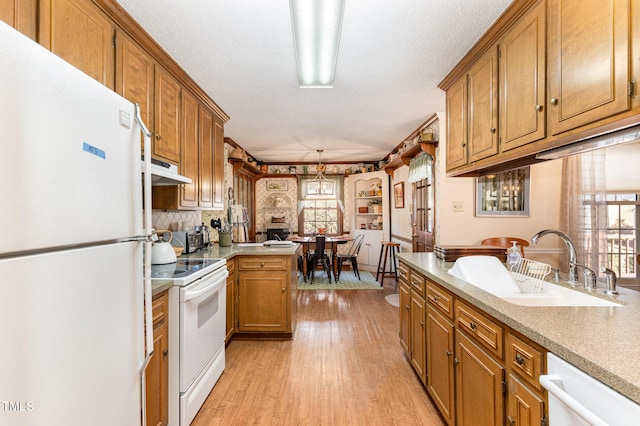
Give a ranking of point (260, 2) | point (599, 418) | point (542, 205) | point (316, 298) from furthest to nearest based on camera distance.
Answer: point (316, 298)
point (542, 205)
point (260, 2)
point (599, 418)

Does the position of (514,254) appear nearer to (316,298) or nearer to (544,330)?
(544,330)

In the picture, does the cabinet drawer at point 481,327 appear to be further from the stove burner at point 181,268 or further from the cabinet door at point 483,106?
the stove burner at point 181,268

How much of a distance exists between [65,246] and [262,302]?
7.38 feet

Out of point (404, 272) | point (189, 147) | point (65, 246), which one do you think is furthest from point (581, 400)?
point (189, 147)

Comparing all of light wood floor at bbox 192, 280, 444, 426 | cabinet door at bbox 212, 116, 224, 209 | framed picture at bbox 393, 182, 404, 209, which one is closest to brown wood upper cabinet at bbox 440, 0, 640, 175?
light wood floor at bbox 192, 280, 444, 426

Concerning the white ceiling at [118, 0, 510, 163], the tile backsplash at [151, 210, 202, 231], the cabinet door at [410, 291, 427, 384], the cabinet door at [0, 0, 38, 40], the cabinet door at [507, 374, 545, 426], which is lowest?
the cabinet door at [410, 291, 427, 384]

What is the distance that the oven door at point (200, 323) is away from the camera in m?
1.68

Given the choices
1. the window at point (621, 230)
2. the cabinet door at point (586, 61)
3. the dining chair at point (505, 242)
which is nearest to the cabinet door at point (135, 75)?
the cabinet door at point (586, 61)

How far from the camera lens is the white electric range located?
166 centimetres

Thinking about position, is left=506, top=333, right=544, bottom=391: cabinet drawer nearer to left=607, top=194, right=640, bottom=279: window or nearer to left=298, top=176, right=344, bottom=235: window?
left=607, top=194, right=640, bottom=279: window

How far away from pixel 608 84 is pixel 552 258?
9.76 ft

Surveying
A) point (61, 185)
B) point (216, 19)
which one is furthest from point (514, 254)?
point (216, 19)

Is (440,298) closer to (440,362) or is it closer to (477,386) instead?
(440,362)

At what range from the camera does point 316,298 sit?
14.2ft
